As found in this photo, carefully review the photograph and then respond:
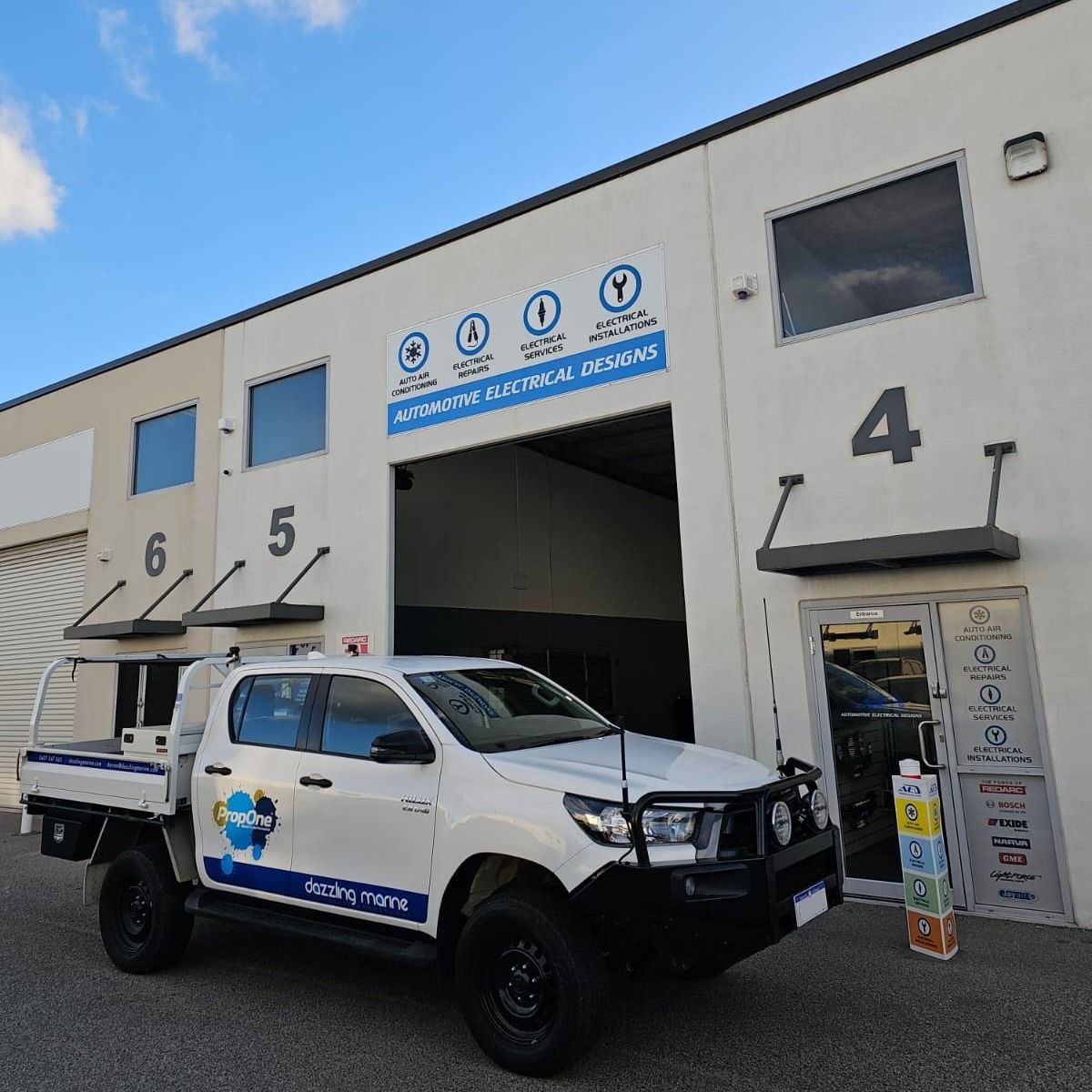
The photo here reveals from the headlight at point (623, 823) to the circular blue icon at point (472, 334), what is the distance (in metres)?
6.73

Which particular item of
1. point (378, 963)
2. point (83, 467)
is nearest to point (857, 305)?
point (378, 963)

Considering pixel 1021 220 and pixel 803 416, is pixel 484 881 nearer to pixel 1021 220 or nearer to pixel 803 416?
pixel 803 416

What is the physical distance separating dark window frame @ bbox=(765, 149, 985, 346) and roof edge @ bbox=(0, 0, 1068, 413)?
0.93 meters

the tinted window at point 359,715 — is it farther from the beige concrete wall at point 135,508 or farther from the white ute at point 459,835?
the beige concrete wall at point 135,508

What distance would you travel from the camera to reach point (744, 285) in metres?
7.91

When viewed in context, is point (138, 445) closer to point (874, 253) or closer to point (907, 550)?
point (874, 253)

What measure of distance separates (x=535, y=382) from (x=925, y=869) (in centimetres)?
582

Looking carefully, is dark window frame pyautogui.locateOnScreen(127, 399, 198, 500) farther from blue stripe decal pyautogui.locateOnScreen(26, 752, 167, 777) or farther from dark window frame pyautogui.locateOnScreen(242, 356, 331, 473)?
blue stripe decal pyautogui.locateOnScreen(26, 752, 167, 777)

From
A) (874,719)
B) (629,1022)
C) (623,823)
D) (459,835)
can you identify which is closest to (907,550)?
(874,719)

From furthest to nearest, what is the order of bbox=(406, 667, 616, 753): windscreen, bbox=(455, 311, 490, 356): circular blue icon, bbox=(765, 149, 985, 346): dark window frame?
bbox=(455, 311, 490, 356): circular blue icon
bbox=(765, 149, 985, 346): dark window frame
bbox=(406, 667, 616, 753): windscreen

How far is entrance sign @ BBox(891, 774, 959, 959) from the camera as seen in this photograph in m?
5.45

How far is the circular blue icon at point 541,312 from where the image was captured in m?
9.23

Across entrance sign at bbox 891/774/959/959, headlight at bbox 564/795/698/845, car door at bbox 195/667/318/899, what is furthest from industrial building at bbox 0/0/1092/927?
car door at bbox 195/667/318/899

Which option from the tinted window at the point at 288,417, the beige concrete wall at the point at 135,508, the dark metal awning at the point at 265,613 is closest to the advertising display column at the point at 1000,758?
the dark metal awning at the point at 265,613
